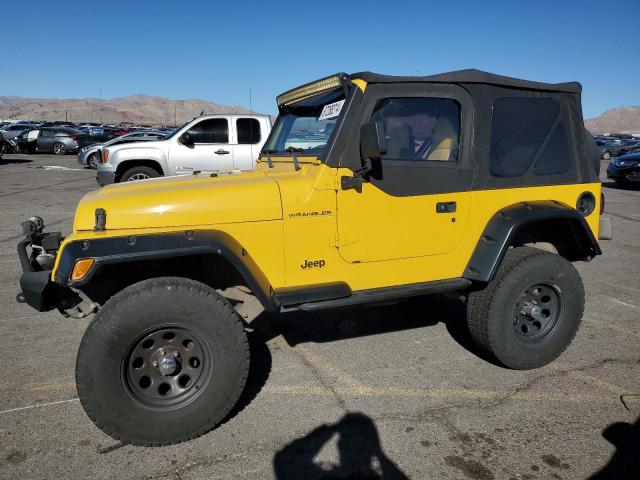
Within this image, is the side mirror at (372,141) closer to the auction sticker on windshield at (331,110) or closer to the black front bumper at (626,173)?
the auction sticker on windshield at (331,110)

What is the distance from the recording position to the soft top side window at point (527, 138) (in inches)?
137

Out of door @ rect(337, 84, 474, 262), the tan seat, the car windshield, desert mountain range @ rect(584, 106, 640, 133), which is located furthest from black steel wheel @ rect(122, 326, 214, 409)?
desert mountain range @ rect(584, 106, 640, 133)

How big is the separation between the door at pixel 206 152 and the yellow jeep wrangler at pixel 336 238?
247 inches

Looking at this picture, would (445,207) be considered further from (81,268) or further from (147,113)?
(147,113)

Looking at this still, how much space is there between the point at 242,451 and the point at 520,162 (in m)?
2.78

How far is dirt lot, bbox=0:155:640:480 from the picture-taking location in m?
2.57

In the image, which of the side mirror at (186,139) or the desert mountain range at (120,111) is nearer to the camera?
the side mirror at (186,139)

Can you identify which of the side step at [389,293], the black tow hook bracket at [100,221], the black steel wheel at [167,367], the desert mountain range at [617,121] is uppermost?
the desert mountain range at [617,121]

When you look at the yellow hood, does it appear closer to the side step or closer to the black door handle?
the side step

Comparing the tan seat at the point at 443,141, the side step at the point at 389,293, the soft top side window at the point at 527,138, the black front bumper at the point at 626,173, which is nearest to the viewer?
the side step at the point at 389,293

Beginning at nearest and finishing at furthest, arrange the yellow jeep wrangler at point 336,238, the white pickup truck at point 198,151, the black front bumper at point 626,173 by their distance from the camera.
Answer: the yellow jeep wrangler at point 336,238, the white pickup truck at point 198,151, the black front bumper at point 626,173

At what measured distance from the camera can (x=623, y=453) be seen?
2.67 metres

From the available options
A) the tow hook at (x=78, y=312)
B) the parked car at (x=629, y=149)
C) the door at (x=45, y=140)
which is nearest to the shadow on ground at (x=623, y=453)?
the tow hook at (x=78, y=312)

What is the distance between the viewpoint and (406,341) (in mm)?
4133
